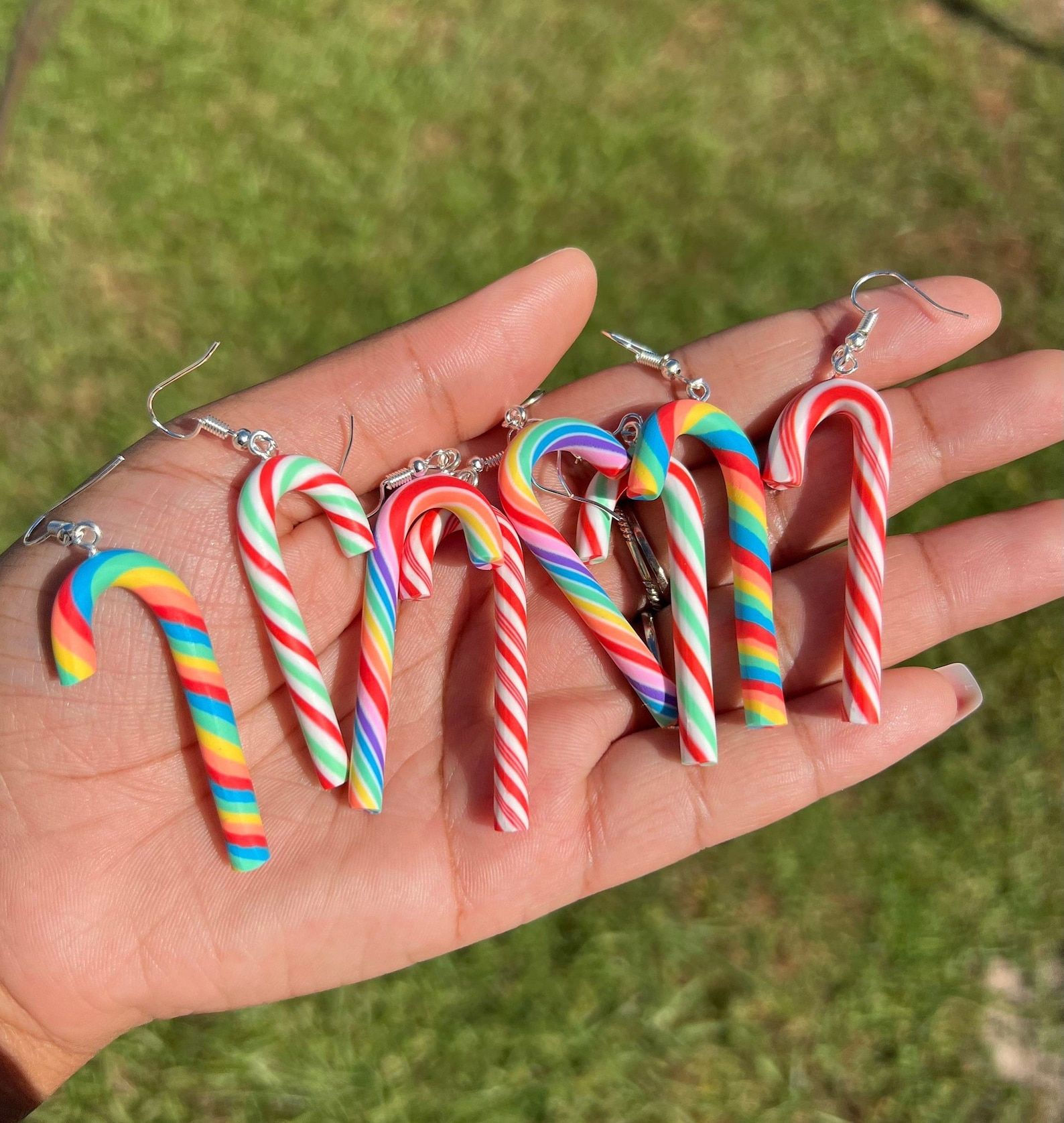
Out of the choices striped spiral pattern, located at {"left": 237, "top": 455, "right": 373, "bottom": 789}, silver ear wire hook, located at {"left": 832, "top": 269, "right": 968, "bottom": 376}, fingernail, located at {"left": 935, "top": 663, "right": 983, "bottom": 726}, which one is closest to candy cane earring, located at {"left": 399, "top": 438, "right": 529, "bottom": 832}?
striped spiral pattern, located at {"left": 237, "top": 455, "right": 373, "bottom": 789}

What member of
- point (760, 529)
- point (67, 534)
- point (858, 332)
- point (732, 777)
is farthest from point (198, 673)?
point (858, 332)

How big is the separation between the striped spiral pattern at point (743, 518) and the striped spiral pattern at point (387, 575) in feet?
1.56

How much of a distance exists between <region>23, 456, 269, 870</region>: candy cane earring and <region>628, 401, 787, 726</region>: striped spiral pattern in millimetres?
1334

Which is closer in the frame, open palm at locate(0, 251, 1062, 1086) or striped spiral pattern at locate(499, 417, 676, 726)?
open palm at locate(0, 251, 1062, 1086)

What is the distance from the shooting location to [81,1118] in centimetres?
380

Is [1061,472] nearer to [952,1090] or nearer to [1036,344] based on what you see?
[1036,344]

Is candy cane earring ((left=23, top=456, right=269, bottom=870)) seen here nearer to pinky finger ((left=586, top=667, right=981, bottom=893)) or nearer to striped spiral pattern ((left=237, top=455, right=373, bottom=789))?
striped spiral pattern ((left=237, top=455, right=373, bottom=789))

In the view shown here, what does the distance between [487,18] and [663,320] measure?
191cm

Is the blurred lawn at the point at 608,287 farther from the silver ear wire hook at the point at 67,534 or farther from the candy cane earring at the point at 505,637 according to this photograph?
the silver ear wire hook at the point at 67,534

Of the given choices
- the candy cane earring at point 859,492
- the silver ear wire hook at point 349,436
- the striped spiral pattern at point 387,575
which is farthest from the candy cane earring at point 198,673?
the candy cane earring at point 859,492

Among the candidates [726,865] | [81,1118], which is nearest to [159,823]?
[81,1118]

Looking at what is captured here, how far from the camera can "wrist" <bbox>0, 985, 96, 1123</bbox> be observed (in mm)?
3010

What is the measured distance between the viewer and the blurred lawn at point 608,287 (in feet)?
12.9

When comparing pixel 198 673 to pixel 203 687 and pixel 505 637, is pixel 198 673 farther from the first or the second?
pixel 505 637
